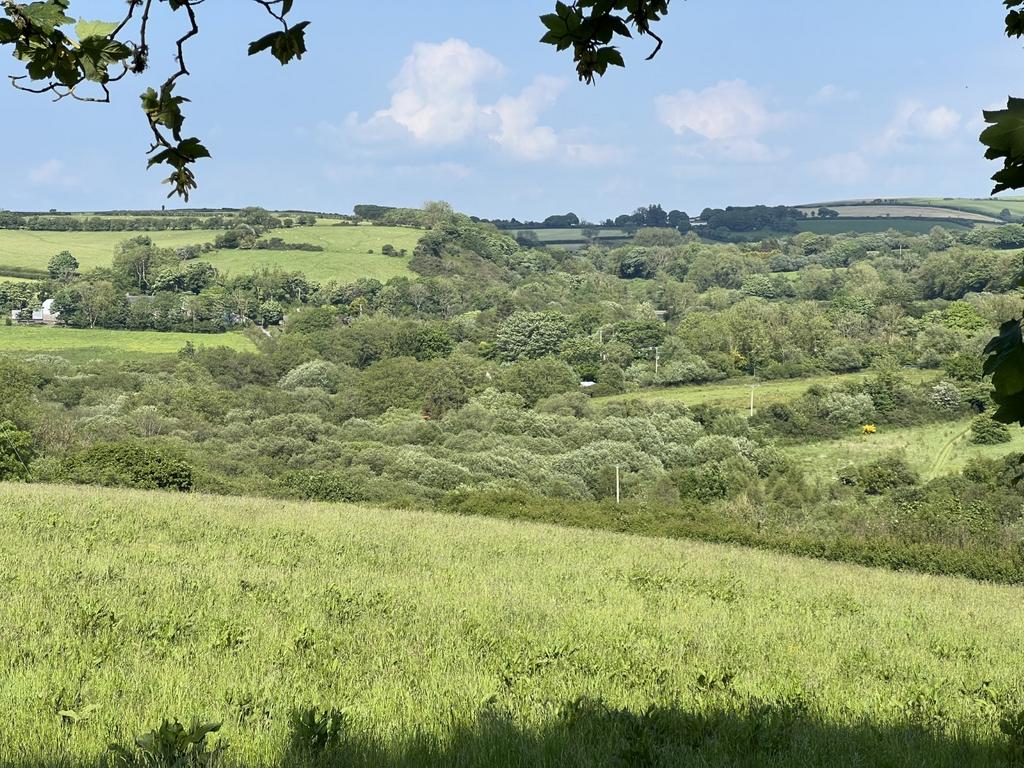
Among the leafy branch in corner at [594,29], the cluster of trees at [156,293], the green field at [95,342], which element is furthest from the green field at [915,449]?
the cluster of trees at [156,293]

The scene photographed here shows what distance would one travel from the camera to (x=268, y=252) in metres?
145

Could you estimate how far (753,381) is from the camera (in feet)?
338

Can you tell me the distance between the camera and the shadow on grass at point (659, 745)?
16.9 ft

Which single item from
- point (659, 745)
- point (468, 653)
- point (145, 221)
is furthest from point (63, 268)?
point (659, 745)

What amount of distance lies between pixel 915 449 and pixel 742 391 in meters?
27.0

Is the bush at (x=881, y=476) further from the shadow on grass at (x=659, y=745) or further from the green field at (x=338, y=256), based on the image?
the green field at (x=338, y=256)

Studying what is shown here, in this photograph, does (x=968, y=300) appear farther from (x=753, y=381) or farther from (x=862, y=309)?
(x=753, y=381)

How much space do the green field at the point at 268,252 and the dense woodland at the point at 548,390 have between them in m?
4.44

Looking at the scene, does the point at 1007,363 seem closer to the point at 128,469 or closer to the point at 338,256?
the point at 128,469

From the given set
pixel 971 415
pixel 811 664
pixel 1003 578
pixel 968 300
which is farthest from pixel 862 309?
pixel 811 664

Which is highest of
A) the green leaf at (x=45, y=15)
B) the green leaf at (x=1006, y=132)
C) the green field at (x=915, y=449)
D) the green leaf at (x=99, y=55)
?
the green leaf at (x=45, y=15)

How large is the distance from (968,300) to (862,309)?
41.8 ft

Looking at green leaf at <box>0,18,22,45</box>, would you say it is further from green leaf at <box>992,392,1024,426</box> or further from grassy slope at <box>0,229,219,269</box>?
grassy slope at <box>0,229,219,269</box>

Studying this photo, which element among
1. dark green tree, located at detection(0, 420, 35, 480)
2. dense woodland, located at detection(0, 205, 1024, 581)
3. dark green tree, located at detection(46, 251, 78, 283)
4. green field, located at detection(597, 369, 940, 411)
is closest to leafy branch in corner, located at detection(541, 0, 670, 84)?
dense woodland, located at detection(0, 205, 1024, 581)
